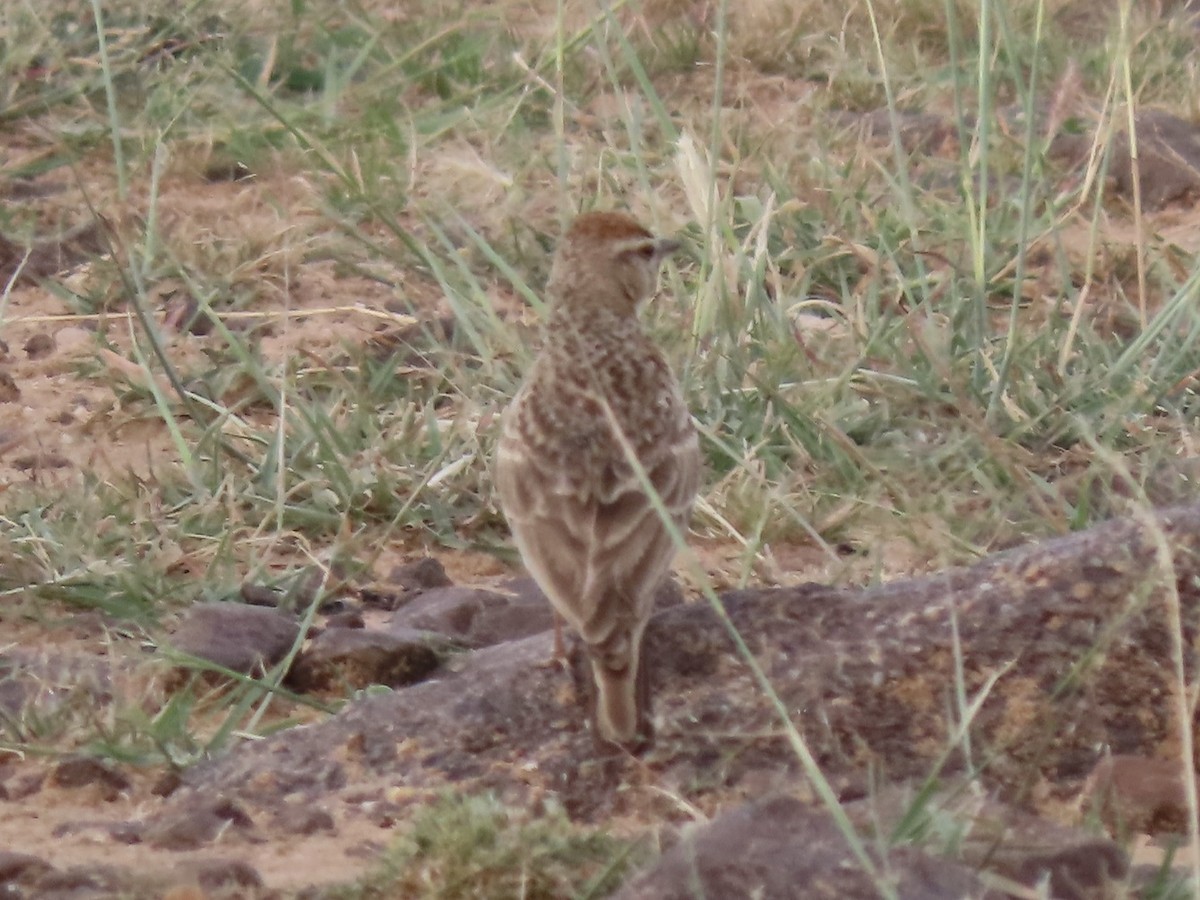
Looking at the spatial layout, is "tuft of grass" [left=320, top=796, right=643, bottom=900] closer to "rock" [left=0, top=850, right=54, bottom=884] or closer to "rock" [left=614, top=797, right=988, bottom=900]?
"rock" [left=614, top=797, right=988, bottom=900]

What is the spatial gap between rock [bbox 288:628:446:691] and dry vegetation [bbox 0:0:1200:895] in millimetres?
107

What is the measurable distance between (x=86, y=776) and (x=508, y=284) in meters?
2.80

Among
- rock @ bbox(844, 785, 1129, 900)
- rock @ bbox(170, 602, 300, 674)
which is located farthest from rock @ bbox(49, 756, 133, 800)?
rock @ bbox(844, 785, 1129, 900)

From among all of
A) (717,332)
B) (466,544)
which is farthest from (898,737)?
(717,332)

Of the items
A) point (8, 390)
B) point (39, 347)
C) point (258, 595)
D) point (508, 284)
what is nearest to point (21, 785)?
point (258, 595)

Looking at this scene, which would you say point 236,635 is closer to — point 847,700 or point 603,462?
point 603,462

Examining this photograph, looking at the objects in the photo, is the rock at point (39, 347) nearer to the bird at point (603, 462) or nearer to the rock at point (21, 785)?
the bird at point (603, 462)

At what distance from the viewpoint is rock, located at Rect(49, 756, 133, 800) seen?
3.22 metres

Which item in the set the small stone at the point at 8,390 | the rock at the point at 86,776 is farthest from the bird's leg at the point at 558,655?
the small stone at the point at 8,390

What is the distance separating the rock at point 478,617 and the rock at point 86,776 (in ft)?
2.50

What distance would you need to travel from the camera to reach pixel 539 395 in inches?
141

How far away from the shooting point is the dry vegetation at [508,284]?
4227mm

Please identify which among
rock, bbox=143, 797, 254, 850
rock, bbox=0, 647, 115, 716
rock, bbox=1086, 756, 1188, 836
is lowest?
rock, bbox=0, 647, 115, 716

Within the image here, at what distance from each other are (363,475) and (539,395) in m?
0.97
